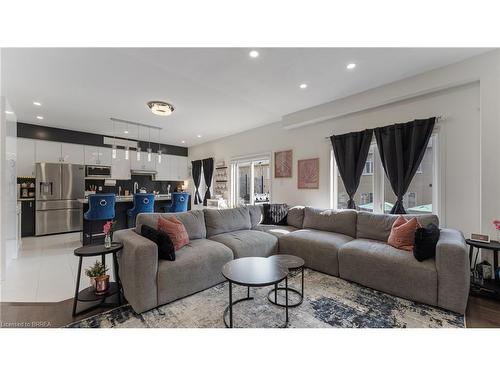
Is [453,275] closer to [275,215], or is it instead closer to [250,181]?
[275,215]

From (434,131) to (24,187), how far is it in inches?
324

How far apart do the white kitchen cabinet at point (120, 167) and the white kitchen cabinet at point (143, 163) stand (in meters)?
0.17

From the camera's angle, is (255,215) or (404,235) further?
(255,215)

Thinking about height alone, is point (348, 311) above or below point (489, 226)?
below

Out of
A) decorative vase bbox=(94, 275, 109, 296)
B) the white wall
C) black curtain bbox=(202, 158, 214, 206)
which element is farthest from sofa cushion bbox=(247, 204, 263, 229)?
black curtain bbox=(202, 158, 214, 206)

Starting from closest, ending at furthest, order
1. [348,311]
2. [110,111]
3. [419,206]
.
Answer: [348,311], [419,206], [110,111]

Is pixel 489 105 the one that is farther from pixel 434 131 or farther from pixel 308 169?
pixel 308 169

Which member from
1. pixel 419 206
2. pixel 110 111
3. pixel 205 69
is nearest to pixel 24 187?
pixel 110 111

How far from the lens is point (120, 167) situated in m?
6.39

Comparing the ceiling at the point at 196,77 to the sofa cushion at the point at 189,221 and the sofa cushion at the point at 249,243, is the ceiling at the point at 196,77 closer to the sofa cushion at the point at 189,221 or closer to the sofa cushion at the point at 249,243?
the sofa cushion at the point at 189,221

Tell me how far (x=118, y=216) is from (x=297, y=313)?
14.5ft

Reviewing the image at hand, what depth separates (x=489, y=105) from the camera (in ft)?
7.84

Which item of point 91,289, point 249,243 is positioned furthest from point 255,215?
point 91,289
